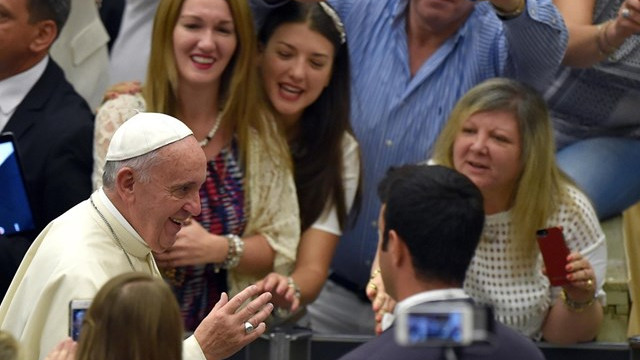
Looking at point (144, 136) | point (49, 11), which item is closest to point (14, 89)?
point (49, 11)

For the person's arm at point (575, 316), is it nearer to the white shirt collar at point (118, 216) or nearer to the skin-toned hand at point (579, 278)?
the skin-toned hand at point (579, 278)

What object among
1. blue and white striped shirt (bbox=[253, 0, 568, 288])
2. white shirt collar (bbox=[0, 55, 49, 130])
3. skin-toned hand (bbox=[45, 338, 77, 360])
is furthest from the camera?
blue and white striped shirt (bbox=[253, 0, 568, 288])

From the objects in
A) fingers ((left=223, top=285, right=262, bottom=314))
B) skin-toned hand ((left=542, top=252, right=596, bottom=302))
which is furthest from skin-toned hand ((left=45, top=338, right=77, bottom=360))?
skin-toned hand ((left=542, top=252, right=596, bottom=302))

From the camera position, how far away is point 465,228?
16.3ft

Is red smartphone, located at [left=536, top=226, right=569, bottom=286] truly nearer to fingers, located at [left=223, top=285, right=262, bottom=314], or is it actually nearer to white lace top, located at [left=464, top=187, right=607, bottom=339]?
white lace top, located at [left=464, top=187, right=607, bottom=339]

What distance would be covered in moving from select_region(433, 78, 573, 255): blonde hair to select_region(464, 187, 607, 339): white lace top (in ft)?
0.17

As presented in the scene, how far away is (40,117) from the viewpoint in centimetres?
691

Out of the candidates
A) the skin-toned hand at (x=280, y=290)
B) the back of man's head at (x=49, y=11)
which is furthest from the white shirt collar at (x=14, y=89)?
the skin-toned hand at (x=280, y=290)

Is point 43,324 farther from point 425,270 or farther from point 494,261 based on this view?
point 494,261

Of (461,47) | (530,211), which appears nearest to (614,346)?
(530,211)

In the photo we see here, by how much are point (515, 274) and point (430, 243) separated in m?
1.84

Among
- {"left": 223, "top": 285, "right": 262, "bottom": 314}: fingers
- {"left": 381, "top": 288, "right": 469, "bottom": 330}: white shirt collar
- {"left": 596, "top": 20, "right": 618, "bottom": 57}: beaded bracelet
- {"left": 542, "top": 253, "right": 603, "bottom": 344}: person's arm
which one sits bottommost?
{"left": 542, "top": 253, "right": 603, "bottom": 344}: person's arm

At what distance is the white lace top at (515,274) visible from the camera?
664 cm

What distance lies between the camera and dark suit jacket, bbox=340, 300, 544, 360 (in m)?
4.54
